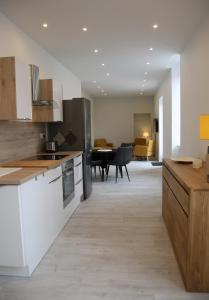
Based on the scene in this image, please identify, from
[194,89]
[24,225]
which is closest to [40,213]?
[24,225]

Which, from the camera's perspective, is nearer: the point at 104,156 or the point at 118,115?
the point at 104,156

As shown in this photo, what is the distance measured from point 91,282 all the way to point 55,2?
125 inches

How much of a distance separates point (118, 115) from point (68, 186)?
9127 millimetres

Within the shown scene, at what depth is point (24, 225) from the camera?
2098mm

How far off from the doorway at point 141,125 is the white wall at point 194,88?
7250 mm

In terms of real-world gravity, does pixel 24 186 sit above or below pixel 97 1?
below

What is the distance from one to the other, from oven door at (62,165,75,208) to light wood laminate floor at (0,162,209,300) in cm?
34

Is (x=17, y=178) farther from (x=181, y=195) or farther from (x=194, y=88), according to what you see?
(x=194, y=88)

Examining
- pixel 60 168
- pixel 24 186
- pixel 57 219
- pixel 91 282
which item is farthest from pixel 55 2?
pixel 91 282

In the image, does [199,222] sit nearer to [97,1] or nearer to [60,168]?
[60,168]

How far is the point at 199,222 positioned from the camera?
188 cm

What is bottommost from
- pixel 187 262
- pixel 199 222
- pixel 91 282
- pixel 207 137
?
pixel 91 282

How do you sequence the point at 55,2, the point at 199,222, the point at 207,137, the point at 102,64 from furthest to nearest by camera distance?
the point at 102,64 < the point at 55,2 < the point at 207,137 < the point at 199,222

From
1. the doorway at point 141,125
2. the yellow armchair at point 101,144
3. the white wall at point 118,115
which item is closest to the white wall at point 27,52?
the yellow armchair at point 101,144
